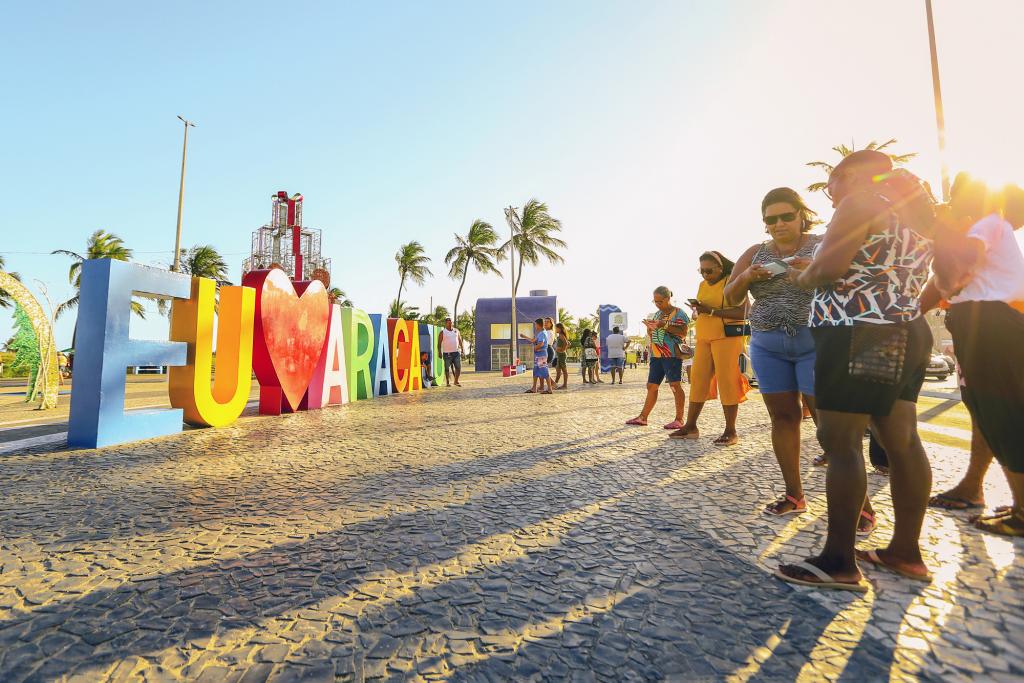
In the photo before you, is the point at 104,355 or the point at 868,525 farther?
the point at 104,355

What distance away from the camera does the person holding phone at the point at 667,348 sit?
17.9 ft

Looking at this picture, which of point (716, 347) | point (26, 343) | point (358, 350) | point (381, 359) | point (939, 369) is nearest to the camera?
point (716, 347)

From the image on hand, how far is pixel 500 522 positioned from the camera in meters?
2.45

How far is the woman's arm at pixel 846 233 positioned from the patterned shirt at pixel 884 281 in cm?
6

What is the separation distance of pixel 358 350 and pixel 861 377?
9586mm

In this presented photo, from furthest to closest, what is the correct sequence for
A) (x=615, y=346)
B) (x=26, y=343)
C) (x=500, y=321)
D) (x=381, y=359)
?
(x=500, y=321) < (x=615, y=346) < (x=381, y=359) < (x=26, y=343)

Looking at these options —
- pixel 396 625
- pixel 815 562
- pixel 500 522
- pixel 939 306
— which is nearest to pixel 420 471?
pixel 500 522

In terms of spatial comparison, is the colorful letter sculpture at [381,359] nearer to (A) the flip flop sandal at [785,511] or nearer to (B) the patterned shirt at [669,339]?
(B) the patterned shirt at [669,339]

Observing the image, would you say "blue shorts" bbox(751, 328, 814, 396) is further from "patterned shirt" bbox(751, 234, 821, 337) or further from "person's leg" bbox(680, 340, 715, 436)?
"person's leg" bbox(680, 340, 715, 436)

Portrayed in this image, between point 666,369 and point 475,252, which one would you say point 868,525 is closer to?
point 666,369

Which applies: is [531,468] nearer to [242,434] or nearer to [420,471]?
[420,471]

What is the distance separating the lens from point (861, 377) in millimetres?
1734

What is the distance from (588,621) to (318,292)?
756 centimetres

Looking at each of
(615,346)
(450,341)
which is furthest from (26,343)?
(615,346)
